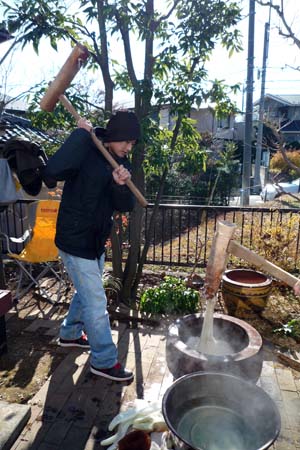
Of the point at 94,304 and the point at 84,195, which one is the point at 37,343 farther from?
the point at 84,195

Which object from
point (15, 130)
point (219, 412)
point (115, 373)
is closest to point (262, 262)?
point (219, 412)

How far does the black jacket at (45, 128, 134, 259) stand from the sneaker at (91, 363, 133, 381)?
100cm

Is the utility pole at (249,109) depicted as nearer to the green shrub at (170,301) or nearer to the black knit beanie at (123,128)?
the green shrub at (170,301)

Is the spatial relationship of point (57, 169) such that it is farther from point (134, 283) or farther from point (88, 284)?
point (134, 283)

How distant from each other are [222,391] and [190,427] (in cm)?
28

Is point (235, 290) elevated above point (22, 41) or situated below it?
below

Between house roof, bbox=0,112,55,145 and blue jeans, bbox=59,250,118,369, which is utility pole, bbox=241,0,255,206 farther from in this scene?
blue jeans, bbox=59,250,118,369

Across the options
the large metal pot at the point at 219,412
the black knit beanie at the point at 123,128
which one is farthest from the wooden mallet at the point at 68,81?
the large metal pot at the point at 219,412

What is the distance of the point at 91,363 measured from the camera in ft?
10.1

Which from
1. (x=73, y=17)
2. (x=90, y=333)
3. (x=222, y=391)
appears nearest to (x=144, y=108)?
(x=73, y=17)

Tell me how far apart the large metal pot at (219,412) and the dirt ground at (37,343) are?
1488 millimetres

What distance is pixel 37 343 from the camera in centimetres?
367

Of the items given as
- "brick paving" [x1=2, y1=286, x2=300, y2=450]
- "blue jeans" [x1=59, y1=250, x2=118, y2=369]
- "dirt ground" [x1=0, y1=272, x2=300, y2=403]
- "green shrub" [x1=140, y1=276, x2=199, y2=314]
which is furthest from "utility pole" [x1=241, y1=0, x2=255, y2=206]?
"blue jeans" [x1=59, y1=250, x2=118, y2=369]

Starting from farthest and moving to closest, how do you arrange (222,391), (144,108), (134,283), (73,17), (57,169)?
(134,283)
(144,108)
(73,17)
(57,169)
(222,391)
